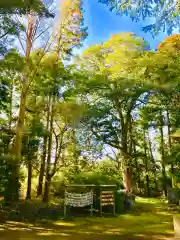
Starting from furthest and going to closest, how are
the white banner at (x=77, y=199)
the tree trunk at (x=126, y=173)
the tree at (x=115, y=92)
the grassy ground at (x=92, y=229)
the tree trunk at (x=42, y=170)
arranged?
the tree trunk at (x=126, y=173) → the tree at (x=115, y=92) → the tree trunk at (x=42, y=170) → the white banner at (x=77, y=199) → the grassy ground at (x=92, y=229)

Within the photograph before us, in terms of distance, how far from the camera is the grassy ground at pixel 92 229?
4.58 m

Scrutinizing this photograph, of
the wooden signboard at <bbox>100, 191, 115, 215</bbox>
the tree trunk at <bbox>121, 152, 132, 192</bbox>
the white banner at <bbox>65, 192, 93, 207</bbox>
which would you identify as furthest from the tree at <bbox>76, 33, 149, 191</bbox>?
the white banner at <bbox>65, 192, 93, 207</bbox>

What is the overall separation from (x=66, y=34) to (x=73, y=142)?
12.9 ft

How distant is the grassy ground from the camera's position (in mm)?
4582

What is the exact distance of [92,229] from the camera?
5270 millimetres

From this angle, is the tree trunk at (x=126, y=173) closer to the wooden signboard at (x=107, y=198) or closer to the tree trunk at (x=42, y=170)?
the tree trunk at (x=42, y=170)

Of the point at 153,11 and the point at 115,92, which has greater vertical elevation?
the point at 115,92

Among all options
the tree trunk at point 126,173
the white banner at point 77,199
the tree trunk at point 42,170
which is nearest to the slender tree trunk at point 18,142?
the tree trunk at point 42,170

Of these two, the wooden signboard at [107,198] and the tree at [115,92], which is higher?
the tree at [115,92]

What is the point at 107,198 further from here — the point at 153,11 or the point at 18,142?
the point at 153,11

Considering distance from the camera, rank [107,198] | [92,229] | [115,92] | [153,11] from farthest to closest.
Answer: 1. [115,92]
2. [107,198]
3. [92,229]
4. [153,11]

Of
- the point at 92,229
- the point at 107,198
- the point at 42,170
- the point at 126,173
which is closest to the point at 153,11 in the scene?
the point at 92,229

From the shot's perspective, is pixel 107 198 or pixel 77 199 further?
pixel 107 198

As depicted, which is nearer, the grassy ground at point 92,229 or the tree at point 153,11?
the tree at point 153,11
